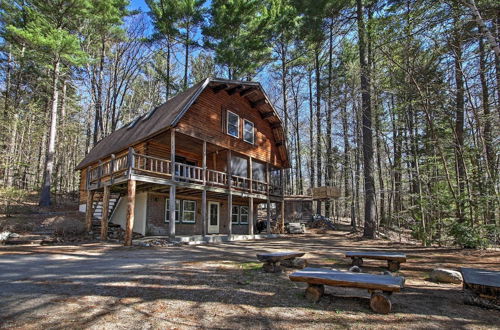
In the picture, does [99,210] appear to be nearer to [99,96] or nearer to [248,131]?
[248,131]

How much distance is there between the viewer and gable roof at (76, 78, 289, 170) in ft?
41.9

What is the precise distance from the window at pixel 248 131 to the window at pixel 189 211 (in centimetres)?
489

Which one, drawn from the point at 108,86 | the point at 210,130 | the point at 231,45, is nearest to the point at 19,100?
the point at 108,86

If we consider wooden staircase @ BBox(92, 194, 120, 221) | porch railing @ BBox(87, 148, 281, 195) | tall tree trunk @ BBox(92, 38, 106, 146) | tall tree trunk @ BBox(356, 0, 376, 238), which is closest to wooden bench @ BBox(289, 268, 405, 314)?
porch railing @ BBox(87, 148, 281, 195)

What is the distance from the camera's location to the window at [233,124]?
636 inches

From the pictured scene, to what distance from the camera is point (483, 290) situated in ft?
12.9

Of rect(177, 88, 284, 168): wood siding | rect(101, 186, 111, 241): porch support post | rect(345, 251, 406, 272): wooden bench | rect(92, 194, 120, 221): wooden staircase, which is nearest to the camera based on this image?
rect(345, 251, 406, 272): wooden bench

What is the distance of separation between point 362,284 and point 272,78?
2726 centimetres

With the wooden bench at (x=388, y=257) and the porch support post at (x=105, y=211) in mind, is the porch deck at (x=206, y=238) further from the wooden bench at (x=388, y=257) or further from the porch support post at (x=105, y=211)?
the wooden bench at (x=388, y=257)

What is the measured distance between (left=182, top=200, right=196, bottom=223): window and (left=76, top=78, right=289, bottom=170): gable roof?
4.44 meters

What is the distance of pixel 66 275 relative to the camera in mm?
5402

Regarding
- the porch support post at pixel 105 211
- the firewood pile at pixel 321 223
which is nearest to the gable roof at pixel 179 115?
the porch support post at pixel 105 211

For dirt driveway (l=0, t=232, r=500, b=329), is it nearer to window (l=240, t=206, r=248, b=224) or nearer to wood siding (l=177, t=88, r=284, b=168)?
wood siding (l=177, t=88, r=284, b=168)

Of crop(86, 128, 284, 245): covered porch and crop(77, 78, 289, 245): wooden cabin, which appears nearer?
crop(86, 128, 284, 245): covered porch
